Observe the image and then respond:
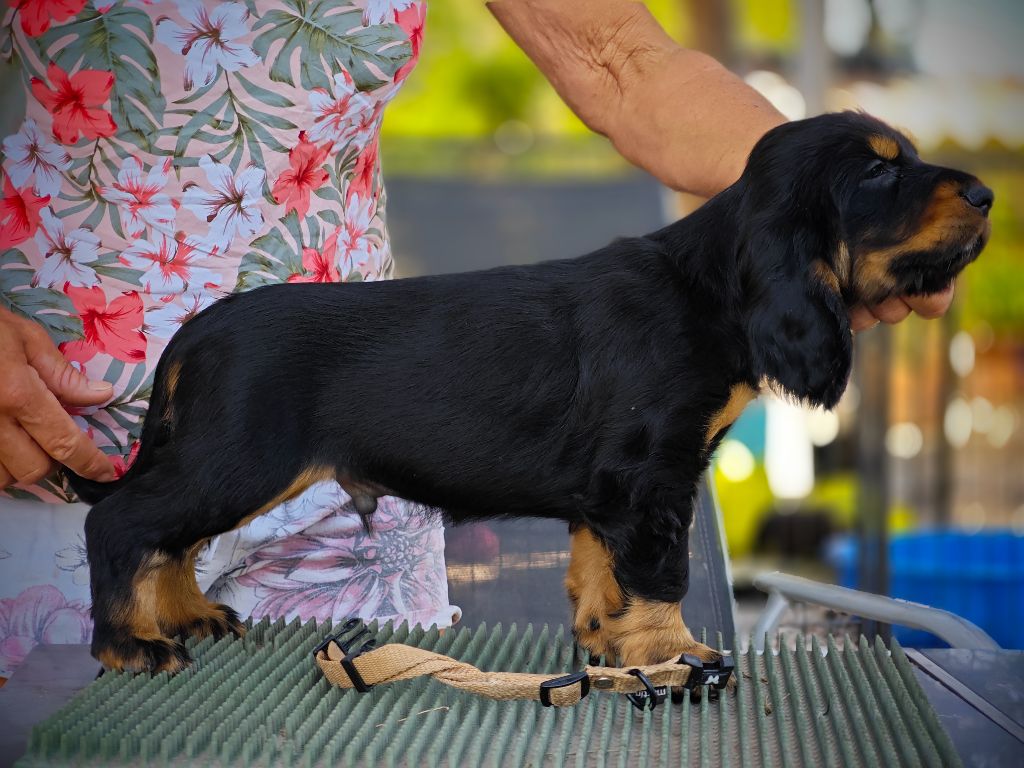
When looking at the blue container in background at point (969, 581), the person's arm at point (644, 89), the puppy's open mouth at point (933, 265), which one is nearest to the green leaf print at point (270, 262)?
the person's arm at point (644, 89)

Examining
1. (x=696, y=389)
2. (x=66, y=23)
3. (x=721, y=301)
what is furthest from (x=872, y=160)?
(x=66, y=23)

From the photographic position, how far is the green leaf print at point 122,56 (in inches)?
95.5

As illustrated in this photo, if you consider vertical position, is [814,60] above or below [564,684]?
above

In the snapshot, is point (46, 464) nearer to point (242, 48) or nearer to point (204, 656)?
point (204, 656)

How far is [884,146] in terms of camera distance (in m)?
2.24

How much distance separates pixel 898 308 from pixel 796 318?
352 mm

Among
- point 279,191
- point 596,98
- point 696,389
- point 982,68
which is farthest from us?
point 982,68

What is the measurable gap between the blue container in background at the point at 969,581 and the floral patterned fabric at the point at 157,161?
3.36 meters

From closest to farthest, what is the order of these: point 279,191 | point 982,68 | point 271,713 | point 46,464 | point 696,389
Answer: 1. point 271,713
2. point 696,389
3. point 46,464
4. point 279,191
5. point 982,68

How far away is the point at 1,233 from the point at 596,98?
4.67 ft

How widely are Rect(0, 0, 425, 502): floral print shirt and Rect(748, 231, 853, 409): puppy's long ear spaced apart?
94cm

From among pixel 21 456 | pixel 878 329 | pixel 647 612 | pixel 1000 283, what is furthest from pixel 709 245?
pixel 1000 283

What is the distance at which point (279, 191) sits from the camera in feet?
8.34

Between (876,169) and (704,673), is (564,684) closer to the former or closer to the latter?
(704,673)
